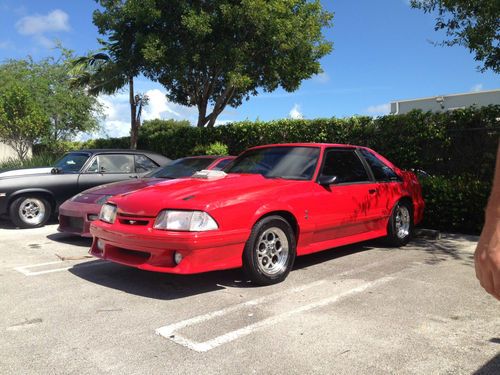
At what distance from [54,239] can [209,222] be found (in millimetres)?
4556

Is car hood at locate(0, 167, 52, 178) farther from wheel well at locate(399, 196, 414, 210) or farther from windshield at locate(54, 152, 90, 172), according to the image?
wheel well at locate(399, 196, 414, 210)

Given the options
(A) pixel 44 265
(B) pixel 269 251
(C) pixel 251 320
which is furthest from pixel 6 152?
(C) pixel 251 320

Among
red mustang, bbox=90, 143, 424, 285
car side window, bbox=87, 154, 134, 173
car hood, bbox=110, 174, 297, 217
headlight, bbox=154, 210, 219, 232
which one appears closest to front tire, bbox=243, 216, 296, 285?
red mustang, bbox=90, 143, 424, 285

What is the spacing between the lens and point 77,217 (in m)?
7.23

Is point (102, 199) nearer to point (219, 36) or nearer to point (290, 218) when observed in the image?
point (290, 218)

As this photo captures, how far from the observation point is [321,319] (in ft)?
13.2

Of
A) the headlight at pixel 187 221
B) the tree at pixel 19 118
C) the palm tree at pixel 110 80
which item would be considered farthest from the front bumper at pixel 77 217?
the tree at pixel 19 118

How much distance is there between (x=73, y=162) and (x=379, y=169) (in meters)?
6.18

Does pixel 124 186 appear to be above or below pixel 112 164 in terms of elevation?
below

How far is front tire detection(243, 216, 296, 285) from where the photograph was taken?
4.78 m

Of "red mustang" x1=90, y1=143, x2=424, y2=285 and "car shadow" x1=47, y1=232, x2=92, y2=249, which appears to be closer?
"red mustang" x1=90, y1=143, x2=424, y2=285

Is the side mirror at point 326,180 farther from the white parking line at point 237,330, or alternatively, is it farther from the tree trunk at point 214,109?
the tree trunk at point 214,109

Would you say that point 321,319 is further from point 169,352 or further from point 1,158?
point 1,158

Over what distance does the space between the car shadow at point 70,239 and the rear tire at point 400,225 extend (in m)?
4.57
